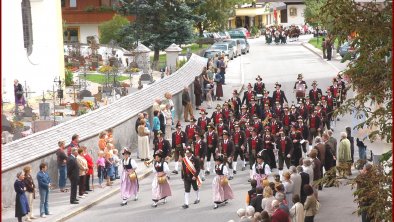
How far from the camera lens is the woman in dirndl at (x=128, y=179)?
76.9 ft

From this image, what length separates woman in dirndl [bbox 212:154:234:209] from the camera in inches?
904

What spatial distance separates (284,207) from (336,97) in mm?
15836

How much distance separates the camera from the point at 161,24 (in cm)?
5569

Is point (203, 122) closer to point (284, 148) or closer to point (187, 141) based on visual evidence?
point (187, 141)

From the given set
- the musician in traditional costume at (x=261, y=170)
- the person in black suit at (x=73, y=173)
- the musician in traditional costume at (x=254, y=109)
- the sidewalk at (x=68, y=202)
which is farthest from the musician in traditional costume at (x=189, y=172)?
the musician in traditional costume at (x=254, y=109)

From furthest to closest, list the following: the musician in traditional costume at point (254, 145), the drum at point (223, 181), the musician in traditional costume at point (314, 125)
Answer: the musician in traditional costume at point (314, 125), the musician in traditional costume at point (254, 145), the drum at point (223, 181)

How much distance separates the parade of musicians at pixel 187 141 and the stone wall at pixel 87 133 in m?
0.04

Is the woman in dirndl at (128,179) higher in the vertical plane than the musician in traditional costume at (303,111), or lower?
lower

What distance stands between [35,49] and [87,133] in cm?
1392

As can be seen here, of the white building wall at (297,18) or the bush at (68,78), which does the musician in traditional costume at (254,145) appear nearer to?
the bush at (68,78)

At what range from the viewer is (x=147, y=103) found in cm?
3309

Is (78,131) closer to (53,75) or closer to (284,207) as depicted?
(284,207)

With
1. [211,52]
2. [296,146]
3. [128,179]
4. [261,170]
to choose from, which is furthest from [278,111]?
[211,52]

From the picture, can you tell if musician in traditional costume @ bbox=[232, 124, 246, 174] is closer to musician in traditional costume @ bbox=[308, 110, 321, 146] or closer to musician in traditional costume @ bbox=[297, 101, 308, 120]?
musician in traditional costume @ bbox=[308, 110, 321, 146]
